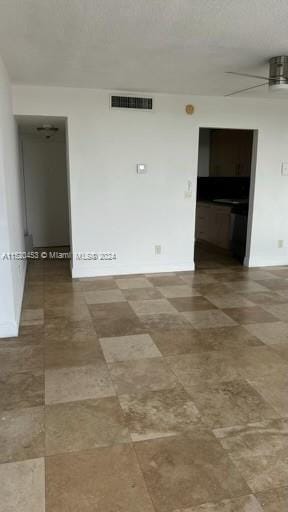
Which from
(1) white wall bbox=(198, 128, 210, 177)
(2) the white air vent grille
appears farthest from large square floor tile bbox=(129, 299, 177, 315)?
(1) white wall bbox=(198, 128, 210, 177)

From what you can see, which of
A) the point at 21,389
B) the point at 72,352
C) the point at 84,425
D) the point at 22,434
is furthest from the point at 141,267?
the point at 22,434

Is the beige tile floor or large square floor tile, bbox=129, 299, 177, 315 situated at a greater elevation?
the beige tile floor

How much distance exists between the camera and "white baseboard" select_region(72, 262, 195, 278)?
5.09 metres

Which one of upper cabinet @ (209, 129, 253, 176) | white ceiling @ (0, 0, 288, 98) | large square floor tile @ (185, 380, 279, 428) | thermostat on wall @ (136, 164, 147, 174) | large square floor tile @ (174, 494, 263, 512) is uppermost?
white ceiling @ (0, 0, 288, 98)

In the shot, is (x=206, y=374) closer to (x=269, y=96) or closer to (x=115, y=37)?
(x=115, y=37)

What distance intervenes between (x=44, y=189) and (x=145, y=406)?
5415 millimetres

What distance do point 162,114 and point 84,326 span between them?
3.02 metres

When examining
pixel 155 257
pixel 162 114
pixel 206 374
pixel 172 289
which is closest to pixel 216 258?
pixel 155 257

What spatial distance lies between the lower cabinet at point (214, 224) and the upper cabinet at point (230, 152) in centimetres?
86

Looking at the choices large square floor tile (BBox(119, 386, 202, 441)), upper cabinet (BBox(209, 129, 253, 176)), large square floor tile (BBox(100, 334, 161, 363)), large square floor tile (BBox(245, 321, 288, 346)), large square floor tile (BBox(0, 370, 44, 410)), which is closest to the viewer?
large square floor tile (BBox(119, 386, 202, 441))

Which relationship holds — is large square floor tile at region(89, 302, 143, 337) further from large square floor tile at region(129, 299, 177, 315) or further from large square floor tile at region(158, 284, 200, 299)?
large square floor tile at region(158, 284, 200, 299)

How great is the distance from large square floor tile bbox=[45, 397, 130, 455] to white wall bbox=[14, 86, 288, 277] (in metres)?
2.96

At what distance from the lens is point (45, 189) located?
22.7ft

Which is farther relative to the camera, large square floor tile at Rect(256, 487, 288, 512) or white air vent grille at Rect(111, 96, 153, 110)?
white air vent grille at Rect(111, 96, 153, 110)
